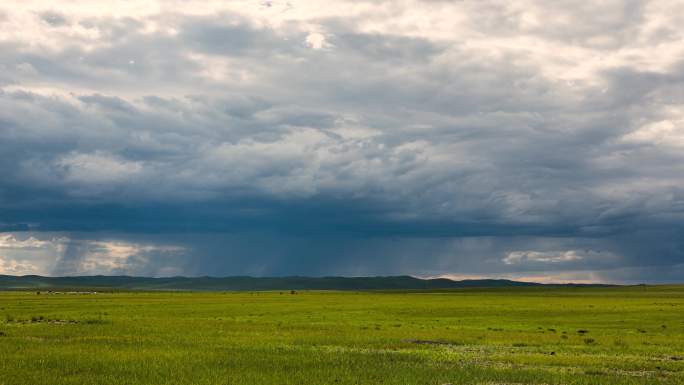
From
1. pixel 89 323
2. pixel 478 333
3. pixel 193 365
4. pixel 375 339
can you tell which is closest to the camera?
pixel 193 365

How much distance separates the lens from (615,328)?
5666cm

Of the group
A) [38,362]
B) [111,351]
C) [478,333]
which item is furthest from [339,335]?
[38,362]

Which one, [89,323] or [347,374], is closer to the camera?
[347,374]

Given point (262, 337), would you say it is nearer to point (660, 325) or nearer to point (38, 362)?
point (38, 362)

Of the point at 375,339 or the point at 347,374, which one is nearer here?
the point at 347,374

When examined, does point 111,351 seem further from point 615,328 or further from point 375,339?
point 615,328

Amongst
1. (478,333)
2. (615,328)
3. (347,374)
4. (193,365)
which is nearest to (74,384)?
(193,365)

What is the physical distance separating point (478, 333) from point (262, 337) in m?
16.1

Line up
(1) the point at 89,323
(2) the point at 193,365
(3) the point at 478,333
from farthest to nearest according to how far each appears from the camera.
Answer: (1) the point at 89,323, (3) the point at 478,333, (2) the point at 193,365

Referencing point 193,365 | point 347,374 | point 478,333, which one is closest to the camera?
point 347,374

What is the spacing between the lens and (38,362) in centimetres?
2948

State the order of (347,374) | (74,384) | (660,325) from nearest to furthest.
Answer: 1. (74,384)
2. (347,374)
3. (660,325)

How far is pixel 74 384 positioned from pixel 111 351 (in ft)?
33.9

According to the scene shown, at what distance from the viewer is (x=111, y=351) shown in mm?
34531
